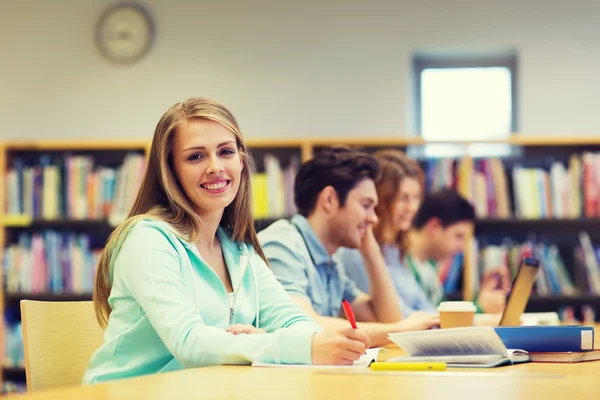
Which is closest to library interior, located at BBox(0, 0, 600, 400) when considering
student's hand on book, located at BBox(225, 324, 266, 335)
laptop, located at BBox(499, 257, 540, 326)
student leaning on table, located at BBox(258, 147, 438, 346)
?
student leaning on table, located at BBox(258, 147, 438, 346)

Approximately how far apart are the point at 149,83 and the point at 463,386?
463cm

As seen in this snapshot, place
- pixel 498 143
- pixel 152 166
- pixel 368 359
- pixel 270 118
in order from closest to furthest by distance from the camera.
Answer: pixel 368 359 < pixel 152 166 < pixel 498 143 < pixel 270 118

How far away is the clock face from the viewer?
5.62 meters

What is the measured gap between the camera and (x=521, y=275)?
2.49 m

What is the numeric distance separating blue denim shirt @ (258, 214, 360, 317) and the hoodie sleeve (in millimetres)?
926

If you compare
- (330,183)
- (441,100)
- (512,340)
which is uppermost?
(441,100)

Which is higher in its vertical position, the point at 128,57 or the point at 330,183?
the point at 128,57

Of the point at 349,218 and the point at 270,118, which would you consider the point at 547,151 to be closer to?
the point at 270,118

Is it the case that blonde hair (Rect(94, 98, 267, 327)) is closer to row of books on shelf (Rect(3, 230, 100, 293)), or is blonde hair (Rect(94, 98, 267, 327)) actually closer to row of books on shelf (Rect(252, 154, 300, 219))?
row of books on shelf (Rect(252, 154, 300, 219))

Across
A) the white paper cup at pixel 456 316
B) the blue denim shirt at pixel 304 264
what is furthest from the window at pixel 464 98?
the white paper cup at pixel 456 316

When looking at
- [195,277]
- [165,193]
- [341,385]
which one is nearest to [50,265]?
[165,193]

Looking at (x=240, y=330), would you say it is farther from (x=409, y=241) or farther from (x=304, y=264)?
(x=409, y=241)

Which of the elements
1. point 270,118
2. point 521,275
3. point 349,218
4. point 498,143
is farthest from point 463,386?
point 270,118

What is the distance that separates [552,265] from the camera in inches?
197
